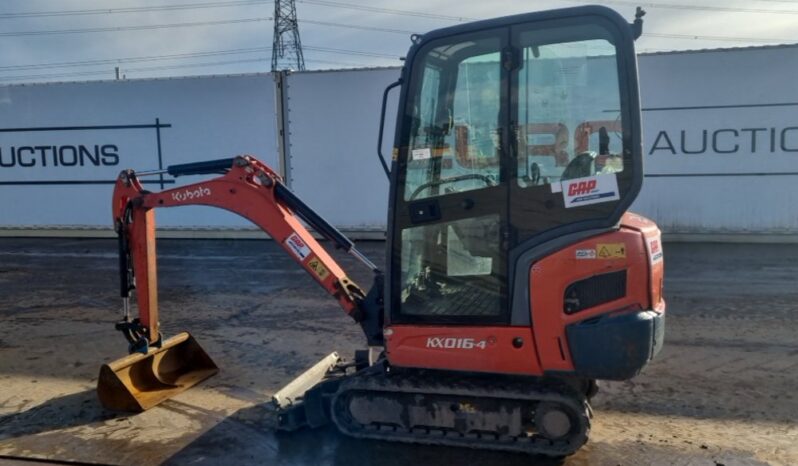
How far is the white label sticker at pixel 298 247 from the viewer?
4.70m

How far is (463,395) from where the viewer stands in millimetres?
3898

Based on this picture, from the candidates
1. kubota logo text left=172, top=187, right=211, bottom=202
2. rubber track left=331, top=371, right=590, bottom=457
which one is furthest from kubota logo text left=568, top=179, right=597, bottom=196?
kubota logo text left=172, top=187, right=211, bottom=202

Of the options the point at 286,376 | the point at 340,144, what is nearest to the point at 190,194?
the point at 286,376

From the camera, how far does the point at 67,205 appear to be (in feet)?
47.2

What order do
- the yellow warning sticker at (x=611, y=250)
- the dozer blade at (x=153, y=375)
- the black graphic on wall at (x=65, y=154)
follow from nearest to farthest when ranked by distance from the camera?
the yellow warning sticker at (x=611, y=250), the dozer blade at (x=153, y=375), the black graphic on wall at (x=65, y=154)

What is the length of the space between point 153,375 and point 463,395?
2.74 meters

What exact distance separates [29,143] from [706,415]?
47.4ft

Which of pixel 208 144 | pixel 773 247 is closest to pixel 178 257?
pixel 208 144

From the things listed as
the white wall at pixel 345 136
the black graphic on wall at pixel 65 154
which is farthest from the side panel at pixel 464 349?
the black graphic on wall at pixel 65 154

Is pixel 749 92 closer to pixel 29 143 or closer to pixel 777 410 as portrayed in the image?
pixel 777 410

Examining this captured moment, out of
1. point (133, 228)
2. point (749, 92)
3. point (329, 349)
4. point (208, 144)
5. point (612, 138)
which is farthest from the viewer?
point (208, 144)

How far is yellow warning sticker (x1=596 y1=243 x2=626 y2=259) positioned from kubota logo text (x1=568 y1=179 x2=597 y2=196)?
30cm

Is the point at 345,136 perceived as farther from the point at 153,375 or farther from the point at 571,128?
the point at 571,128

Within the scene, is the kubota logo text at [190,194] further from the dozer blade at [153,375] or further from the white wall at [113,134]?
the white wall at [113,134]
